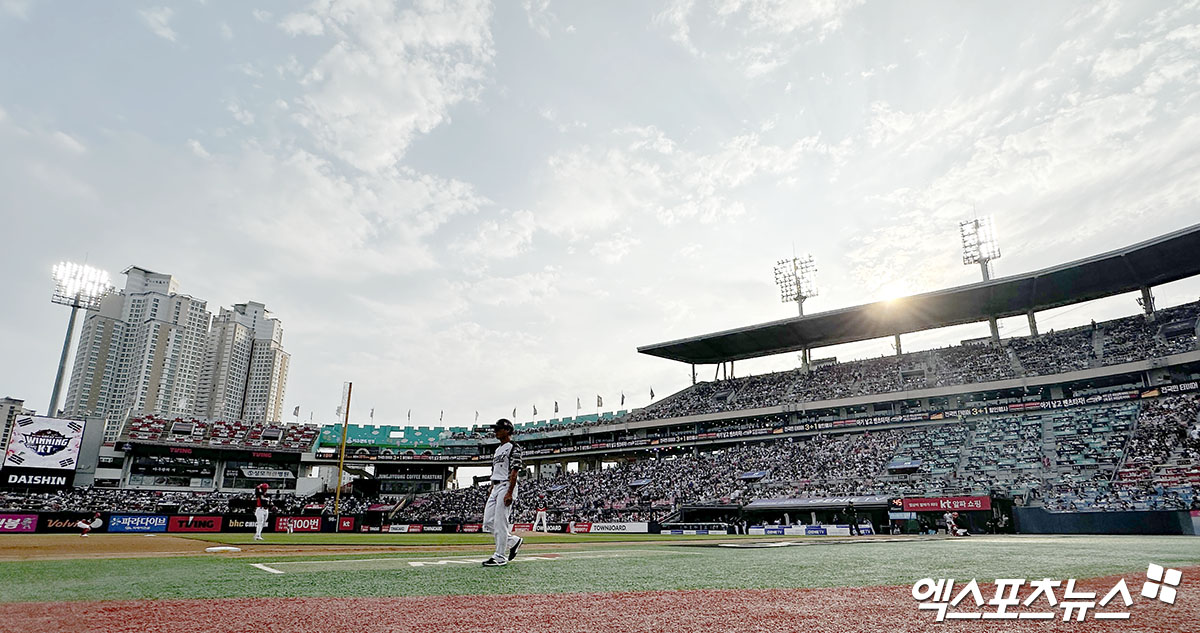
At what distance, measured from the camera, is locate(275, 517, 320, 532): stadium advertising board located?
32.6 m

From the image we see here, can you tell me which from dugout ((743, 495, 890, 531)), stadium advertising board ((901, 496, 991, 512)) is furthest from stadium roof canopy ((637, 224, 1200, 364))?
stadium advertising board ((901, 496, 991, 512))

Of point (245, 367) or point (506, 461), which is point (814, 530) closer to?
point (506, 461)

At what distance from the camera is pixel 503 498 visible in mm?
8586

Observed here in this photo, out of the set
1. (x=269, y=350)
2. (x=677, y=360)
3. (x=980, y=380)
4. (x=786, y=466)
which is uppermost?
(x=269, y=350)

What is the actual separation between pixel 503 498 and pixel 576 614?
14.2ft

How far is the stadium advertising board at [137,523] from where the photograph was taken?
1145 inches

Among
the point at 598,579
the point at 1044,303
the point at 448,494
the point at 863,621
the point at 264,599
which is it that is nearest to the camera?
the point at 863,621

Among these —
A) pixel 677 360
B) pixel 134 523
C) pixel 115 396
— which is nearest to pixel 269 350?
pixel 115 396

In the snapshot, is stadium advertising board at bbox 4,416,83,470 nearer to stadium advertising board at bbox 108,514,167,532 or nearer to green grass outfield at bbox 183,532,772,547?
stadium advertising board at bbox 108,514,167,532

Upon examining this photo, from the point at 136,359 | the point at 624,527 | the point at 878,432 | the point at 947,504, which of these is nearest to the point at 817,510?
the point at 947,504

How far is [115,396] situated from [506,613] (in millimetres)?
137319

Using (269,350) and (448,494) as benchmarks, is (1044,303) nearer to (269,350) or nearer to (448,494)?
(448,494)

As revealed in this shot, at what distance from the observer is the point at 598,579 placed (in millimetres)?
6922

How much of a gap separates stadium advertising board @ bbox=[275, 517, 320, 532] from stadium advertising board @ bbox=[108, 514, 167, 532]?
5.11 m
